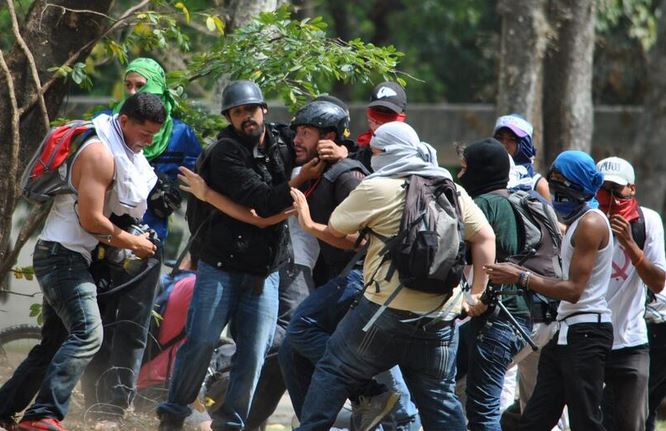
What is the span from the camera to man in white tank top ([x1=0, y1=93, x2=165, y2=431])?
238 inches

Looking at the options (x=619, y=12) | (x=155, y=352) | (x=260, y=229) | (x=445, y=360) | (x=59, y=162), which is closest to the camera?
(x=445, y=360)

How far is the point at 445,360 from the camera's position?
572 centimetres

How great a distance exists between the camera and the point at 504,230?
6.43 meters

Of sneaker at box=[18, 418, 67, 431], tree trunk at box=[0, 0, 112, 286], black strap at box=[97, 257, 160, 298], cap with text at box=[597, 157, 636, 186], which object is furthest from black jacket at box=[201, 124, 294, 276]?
cap with text at box=[597, 157, 636, 186]

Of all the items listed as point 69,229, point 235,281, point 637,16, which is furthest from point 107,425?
point 637,16

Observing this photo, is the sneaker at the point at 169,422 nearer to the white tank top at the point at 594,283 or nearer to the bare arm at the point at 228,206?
the bare arm at the point at 228,206

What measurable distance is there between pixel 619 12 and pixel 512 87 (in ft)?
18.6

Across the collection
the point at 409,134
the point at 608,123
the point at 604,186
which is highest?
the point at 409,134

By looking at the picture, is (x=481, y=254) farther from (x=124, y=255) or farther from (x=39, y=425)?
(x=39, y=425)

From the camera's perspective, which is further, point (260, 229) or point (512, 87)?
point (512, 87)

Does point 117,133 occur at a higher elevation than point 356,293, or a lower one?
higher

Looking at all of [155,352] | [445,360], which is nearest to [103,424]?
[155,352]

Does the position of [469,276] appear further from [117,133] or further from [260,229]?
[117,133]

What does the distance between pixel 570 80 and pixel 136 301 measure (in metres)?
6.95
